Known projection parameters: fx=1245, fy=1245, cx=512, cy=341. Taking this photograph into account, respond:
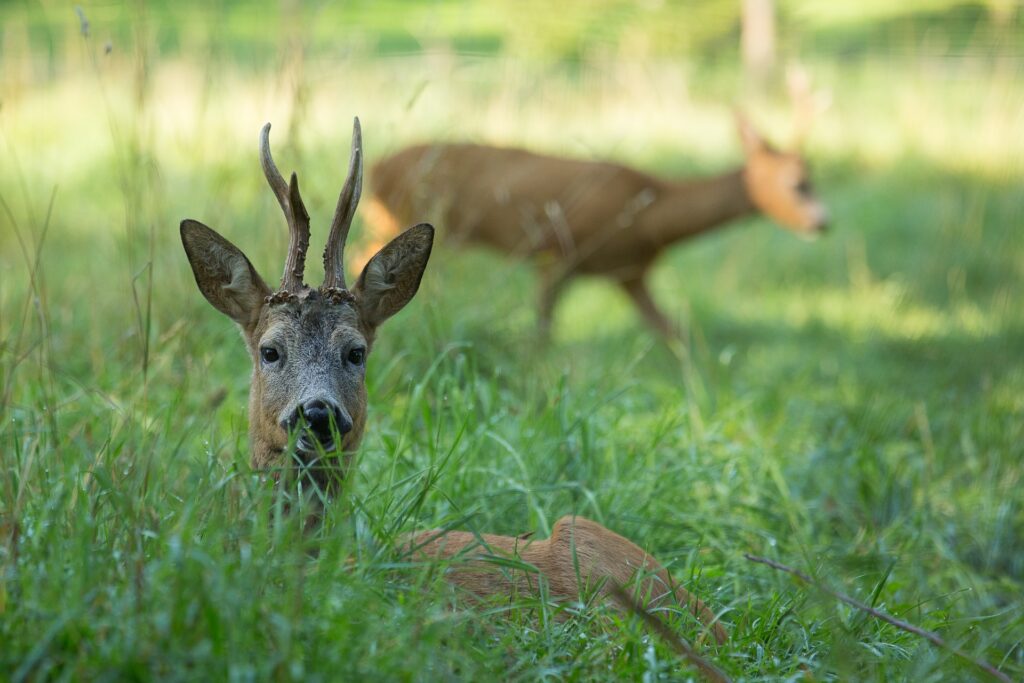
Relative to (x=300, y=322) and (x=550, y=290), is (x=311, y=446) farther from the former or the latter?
(x=550, y=290)

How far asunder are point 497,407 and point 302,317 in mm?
1443

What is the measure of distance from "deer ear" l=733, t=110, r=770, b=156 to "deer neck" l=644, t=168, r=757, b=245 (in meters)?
0.21

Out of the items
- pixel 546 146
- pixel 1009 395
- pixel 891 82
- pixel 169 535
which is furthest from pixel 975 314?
pixel 891 82

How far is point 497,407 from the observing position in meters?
4.55

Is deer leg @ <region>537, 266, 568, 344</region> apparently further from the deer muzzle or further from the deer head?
the deer muzzle

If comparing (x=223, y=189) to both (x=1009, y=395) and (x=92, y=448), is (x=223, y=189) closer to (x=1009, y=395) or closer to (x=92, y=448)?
(x=92, y=448)

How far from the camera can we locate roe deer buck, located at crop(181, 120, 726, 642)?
3059 mm

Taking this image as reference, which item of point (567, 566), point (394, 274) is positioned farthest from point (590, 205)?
point (567, 566)

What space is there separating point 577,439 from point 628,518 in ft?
1.57

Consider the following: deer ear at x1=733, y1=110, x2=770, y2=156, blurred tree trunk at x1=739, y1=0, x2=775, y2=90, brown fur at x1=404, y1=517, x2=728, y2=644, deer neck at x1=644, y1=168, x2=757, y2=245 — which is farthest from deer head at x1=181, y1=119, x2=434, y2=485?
blurred tree trunk at x1=739, y1=0, x2=775, y2=90

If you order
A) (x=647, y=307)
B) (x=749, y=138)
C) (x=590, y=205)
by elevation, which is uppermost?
(x=749, y=138)

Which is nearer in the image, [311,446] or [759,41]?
[311,446]

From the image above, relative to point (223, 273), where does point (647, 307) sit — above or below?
below

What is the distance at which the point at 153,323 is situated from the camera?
5.14 m
